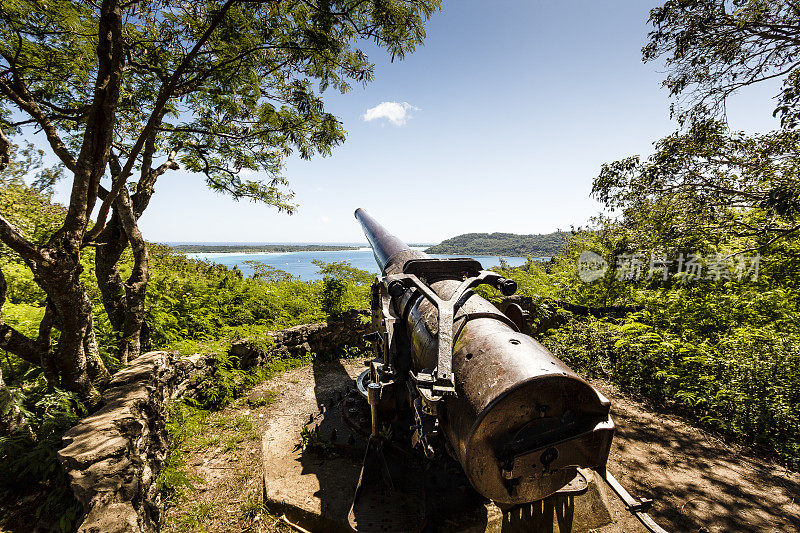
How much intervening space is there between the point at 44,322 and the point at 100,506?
208cm

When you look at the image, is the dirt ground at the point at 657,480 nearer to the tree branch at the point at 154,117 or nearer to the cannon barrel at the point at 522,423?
the cannon barrel at the point at 522,423

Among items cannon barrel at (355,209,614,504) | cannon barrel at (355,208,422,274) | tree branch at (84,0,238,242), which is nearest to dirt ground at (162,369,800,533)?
cannon barrel at (355,209,614,504)

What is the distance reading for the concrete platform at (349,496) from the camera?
312 centimetres

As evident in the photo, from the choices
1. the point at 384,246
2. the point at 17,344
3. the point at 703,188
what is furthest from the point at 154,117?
the point at 703,188

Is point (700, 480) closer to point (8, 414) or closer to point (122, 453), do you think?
point (122, 453)

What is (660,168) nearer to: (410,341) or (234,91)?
(410,341)

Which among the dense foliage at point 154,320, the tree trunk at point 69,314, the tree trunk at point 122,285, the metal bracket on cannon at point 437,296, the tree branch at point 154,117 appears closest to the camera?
the metal bracket on cannon at point 437,296

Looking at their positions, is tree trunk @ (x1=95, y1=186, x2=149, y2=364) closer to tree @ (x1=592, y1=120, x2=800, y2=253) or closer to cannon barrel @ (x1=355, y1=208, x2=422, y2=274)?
cannon barrel @ (x1=355, y1=208, x2=422, y2=274)

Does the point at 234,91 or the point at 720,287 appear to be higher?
the point at 234,91

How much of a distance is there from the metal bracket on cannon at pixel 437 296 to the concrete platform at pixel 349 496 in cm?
161

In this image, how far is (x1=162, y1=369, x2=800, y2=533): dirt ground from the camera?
3.31 m

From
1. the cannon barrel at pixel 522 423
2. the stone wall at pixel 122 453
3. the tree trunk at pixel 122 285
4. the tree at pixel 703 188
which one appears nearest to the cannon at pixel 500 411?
the cannon barrel at pixel 522 423

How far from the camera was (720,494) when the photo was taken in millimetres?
3762

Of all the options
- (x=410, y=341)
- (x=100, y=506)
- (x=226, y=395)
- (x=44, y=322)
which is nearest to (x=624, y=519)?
(x=410, y=341)
